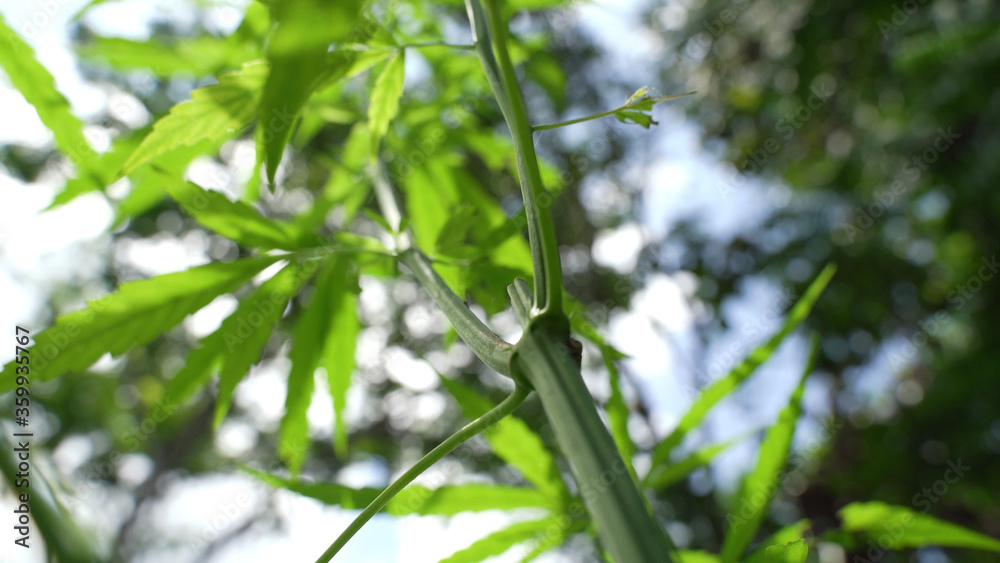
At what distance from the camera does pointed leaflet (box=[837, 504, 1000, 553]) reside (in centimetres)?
62

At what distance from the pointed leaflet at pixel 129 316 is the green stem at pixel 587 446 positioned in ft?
1.09

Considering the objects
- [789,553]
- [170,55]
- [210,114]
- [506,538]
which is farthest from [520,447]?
[170,55]

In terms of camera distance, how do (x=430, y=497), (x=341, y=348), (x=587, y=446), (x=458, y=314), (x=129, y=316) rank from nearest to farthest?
(x=587, y=446)
(x=458, y=314)
(x=129, y=316)
(x=430, y=497)
(x=341, y=348)

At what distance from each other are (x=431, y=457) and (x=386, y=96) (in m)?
0.33

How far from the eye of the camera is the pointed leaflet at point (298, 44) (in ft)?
1.04

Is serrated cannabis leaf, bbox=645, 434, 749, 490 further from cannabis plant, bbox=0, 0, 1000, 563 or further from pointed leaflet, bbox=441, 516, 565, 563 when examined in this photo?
pointed leaflet, bbox=441, 516, 565, 563

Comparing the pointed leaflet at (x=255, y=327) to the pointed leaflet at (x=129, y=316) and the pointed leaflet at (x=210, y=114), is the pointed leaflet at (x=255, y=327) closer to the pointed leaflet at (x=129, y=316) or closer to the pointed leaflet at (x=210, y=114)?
the pointed leaflet at (x=129, y=316)

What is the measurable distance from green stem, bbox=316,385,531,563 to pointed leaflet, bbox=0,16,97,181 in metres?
0.54

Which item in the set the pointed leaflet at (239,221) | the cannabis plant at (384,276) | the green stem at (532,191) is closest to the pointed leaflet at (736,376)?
the cannabis plant at (384,276)

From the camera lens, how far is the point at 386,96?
0.52m

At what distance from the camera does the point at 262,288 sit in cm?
57

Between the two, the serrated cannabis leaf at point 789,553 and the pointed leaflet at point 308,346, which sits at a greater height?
the pointed leaflet at point 308,346

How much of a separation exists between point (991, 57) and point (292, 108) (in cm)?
320

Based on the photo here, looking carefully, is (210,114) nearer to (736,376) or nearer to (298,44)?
(298,44)
